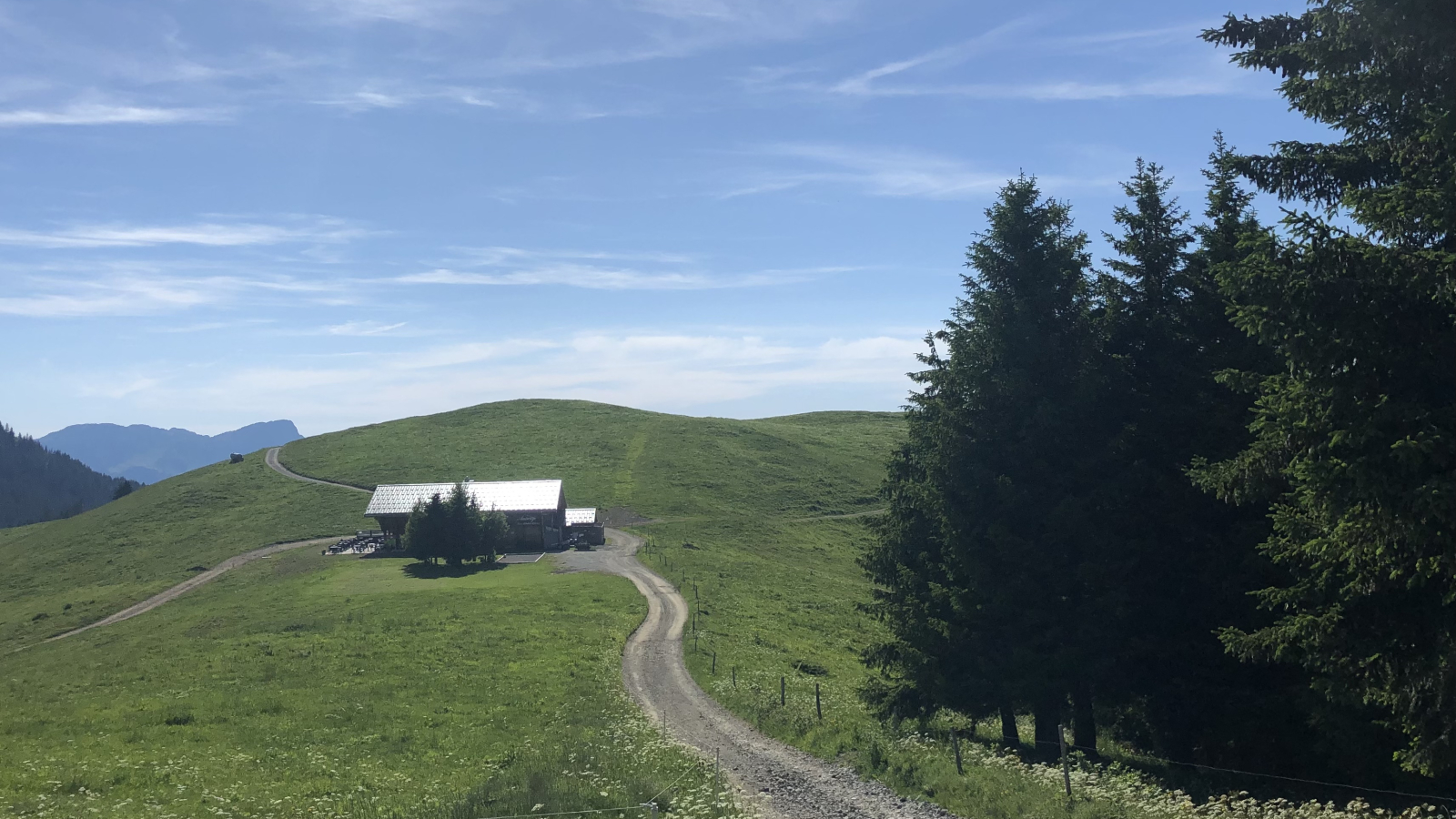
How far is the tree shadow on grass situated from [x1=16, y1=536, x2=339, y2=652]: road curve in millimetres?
16060

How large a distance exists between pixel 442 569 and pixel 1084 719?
55.9 metres

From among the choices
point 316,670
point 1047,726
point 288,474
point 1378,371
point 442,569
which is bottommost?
point 316,670

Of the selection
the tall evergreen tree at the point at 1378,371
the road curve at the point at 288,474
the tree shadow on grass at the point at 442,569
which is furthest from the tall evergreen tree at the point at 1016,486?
the road curve at the point at 288,474

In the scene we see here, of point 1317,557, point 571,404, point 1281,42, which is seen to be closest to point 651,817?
point 1317,557

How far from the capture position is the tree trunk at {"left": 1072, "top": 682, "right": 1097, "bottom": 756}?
63.7 ft

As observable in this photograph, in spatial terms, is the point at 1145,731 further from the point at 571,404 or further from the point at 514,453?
the point at 571,404

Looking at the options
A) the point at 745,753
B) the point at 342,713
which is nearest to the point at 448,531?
the point at 342,713

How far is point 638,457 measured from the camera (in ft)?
386

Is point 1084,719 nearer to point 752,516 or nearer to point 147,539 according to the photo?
point 752,516

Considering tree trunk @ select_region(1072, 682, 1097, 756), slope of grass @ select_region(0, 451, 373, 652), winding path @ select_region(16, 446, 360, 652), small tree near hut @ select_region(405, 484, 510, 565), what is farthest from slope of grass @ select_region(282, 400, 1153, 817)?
winding path @ select_region(16, 446, 360, 652)

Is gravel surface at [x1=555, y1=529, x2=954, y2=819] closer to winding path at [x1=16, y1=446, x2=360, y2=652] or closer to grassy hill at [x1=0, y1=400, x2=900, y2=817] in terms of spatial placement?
grassy hill at [x1=0, y1=400, x2=900, y2=817]

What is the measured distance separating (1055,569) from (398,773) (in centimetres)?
1702

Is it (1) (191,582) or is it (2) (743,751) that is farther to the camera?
(1) (191,582)

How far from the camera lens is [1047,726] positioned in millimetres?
21141
